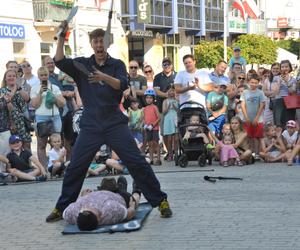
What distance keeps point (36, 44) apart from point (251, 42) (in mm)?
19427

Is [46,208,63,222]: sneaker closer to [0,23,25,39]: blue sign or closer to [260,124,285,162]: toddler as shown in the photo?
[260,124,285,162]: toddler

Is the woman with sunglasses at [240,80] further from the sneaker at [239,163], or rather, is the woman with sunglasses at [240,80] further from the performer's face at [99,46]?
the performer's face at [99,46]

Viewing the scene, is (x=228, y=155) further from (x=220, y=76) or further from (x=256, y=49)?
(x=256, y=49)

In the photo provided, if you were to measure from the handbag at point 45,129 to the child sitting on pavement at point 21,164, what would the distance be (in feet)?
1.84

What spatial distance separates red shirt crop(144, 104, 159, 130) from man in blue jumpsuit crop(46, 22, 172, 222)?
17.7 feet

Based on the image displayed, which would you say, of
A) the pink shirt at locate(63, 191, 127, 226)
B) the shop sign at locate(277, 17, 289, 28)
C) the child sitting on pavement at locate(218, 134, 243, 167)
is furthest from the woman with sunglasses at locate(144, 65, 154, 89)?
the shop sign at locate(277, 17, 289, 28)

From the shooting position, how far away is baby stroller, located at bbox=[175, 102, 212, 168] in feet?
38.5

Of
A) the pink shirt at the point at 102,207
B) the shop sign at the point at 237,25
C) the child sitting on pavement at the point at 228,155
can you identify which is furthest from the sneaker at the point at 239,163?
the shop sign at the point at 237,25

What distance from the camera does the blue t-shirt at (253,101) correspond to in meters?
12.3

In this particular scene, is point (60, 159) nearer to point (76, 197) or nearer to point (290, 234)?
point (76, 197)

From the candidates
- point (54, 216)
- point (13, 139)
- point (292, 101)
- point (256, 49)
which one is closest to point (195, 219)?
point (54, 216)

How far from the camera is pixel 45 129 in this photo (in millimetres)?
11000

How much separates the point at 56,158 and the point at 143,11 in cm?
3055

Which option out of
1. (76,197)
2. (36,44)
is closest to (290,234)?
(76,197)
